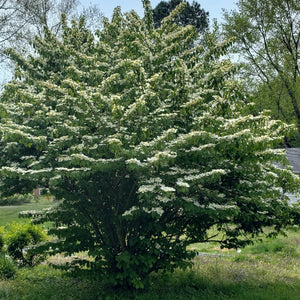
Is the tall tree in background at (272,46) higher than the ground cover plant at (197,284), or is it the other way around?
the tall tree in background at (272,46)

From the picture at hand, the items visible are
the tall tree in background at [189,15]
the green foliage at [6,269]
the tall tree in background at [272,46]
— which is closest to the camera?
the green foliage at [6,269]

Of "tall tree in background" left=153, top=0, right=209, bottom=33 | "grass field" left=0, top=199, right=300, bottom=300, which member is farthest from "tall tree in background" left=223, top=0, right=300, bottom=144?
"grass field" left=0, top=199, right=300, bottom=300

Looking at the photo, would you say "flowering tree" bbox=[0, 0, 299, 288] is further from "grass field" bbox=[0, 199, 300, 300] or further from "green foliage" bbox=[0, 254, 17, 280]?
"green foliage" bbox=[0, 254, 17, 280]

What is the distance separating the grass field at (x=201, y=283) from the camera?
274 inches

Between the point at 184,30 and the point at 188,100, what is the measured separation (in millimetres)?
1668

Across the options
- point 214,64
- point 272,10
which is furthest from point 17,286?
point 272,10

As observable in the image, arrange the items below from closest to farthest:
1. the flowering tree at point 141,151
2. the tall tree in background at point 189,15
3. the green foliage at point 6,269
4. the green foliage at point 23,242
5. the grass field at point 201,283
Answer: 1. the flowering tree at point 141,151
2. the grass field at point 201,283
3. the green foliage at point 6,269
4. the green foliage at point 23,242
5. the tall tree in background at point 189,15

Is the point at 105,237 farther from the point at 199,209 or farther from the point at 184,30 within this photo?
the point at 184,30

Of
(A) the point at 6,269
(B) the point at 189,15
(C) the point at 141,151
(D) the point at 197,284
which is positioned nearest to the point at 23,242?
(A) the point at 6,269

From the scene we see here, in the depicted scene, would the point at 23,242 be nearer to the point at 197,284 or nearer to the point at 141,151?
the point at 197,284

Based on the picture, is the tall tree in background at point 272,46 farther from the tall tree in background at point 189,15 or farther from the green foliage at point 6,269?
the green foliage at point 6,269

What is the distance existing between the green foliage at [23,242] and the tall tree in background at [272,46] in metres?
22.6

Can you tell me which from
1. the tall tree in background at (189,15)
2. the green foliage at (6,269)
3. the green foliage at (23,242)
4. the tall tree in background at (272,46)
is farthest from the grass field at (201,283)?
the tall tree in background at (189,15)

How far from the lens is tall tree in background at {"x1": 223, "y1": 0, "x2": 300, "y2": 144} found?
26750mm
